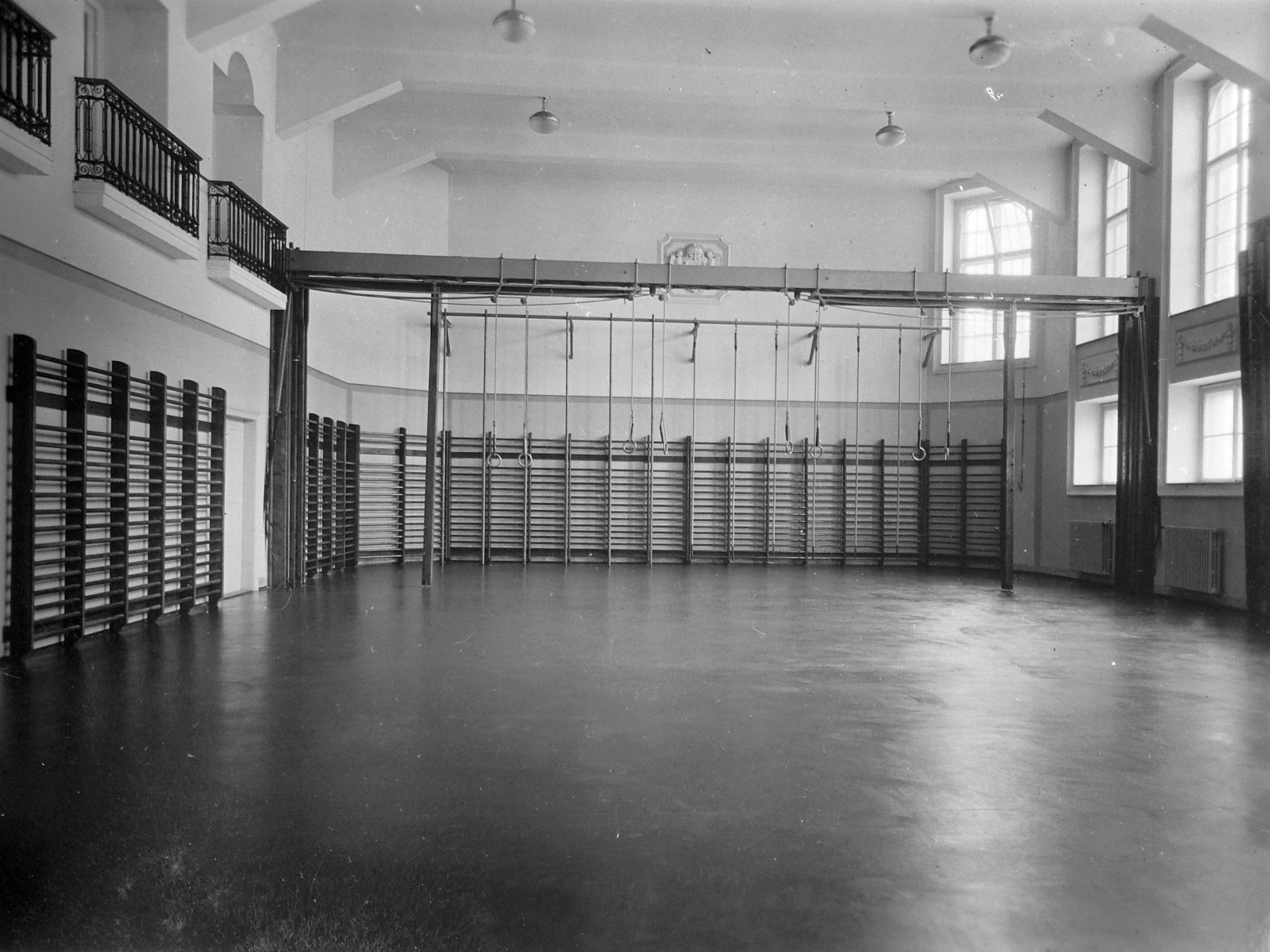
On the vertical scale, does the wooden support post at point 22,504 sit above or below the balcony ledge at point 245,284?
below

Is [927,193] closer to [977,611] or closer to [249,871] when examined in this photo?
[977,611]

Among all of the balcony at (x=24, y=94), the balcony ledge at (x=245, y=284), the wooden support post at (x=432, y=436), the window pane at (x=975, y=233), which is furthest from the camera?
the window pane at (x=975, y=233)

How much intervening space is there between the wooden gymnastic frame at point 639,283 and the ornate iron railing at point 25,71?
332 cm

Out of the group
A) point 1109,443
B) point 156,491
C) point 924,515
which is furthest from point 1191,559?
point 156,491

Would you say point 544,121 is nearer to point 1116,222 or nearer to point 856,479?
point 856,479

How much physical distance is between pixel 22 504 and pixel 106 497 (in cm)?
90

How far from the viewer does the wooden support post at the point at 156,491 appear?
21.7 ft

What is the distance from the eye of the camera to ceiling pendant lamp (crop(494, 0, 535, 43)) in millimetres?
7355

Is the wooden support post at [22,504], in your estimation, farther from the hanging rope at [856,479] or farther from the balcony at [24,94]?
the hanging rope at [856,479]

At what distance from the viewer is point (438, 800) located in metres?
2.82


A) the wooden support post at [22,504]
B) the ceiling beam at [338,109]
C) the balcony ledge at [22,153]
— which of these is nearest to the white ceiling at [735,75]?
the ceiling beam at [338,109]

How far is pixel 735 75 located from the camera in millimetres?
9453

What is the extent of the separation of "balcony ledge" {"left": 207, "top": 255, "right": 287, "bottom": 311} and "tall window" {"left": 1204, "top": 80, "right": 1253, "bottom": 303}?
8756 millimetres

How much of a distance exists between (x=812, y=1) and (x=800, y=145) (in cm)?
365
